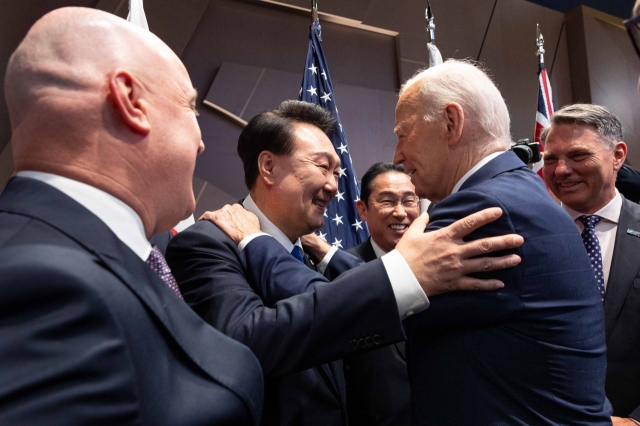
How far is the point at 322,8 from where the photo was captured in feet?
16.2

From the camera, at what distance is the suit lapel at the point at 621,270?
2252 millimetres

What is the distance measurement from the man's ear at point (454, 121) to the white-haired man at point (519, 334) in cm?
18

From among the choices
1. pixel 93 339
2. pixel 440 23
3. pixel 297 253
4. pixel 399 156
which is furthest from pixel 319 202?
pixel 440 23

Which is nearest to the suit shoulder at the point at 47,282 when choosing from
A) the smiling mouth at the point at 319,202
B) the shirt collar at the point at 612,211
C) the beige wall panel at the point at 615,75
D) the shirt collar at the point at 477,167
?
the shirt collar at the point at 477,167

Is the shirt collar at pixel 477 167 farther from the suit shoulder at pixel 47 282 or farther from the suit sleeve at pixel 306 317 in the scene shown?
the suit shoulder at pixel 47 282

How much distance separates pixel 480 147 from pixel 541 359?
2.05 ft

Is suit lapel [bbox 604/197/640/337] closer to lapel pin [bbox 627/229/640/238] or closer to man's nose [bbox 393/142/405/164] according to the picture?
lapel pin [bbox 627/229/640/238]

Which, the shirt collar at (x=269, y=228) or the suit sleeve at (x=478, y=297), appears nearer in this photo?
the suit sleeve at (x=478, y=297)

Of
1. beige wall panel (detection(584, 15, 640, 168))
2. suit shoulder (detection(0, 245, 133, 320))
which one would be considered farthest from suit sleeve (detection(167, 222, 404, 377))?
beige wall panel (detection(584, 15, 640, 168))

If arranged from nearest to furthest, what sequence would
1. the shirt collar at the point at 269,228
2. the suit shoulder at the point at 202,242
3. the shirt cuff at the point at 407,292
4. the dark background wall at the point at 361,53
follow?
the shirt cuff at the point at 407,292, the suit shoulder at the point at 202,242, the shirt collar at the point at 269,228, the dark background wall at the point at 361,53

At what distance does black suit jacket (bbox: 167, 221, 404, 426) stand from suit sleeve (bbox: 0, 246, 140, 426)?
732 mm

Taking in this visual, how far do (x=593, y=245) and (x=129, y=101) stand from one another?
213cm

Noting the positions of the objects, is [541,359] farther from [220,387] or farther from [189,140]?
[189,140]

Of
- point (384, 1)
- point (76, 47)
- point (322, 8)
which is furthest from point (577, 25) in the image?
point (76, 47)
